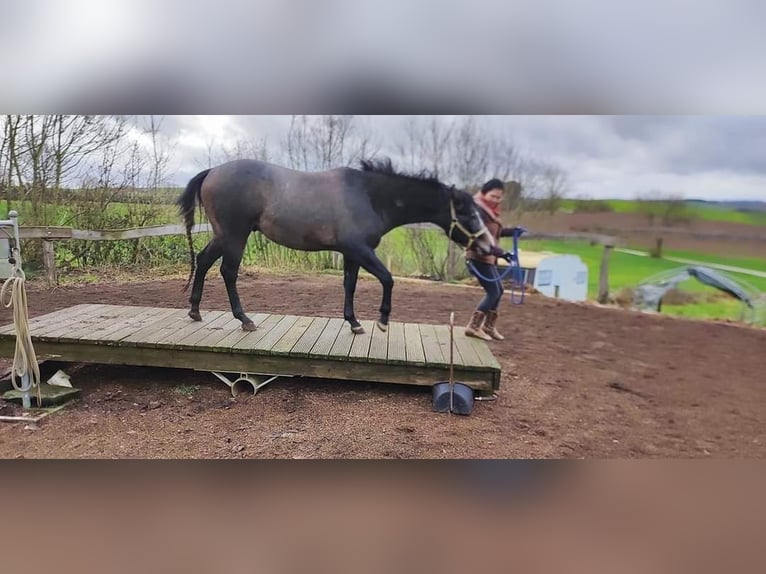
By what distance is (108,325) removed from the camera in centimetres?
205

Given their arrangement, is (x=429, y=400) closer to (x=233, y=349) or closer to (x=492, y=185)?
(x=233, y=349)

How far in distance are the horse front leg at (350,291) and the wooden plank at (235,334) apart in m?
0.42

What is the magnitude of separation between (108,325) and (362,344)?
130 cm

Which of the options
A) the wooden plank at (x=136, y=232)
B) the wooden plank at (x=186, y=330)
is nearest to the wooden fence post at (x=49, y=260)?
the wooden plank at (x=136, y=232)

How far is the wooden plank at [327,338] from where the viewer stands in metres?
1.96

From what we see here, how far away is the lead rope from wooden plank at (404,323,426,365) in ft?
5.77

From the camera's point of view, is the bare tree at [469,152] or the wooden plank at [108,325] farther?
the wooden plank at [108,325]

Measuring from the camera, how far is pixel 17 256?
183 centimetres

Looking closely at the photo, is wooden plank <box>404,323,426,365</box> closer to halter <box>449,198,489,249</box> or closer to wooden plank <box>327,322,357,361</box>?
wooden plank <box>327,322,357,361</box>

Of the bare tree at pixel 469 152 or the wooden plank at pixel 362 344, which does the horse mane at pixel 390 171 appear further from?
the wooden plank at pixel 362 344

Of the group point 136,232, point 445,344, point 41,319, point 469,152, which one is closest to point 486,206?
point 469,152

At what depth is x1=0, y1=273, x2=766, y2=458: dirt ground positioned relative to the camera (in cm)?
182

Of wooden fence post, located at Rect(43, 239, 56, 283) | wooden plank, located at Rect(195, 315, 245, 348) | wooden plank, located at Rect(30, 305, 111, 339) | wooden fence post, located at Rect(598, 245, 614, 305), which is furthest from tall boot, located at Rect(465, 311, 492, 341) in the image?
wooden fence post, located at Rect(43, 239, 56, 283)
